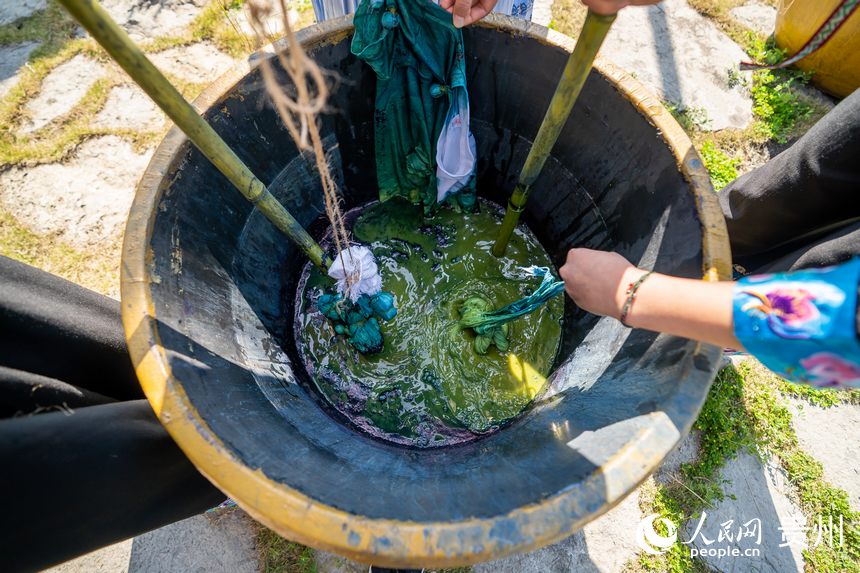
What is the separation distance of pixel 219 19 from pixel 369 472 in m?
→ 2.89

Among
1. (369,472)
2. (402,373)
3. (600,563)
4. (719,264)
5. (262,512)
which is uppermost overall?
(719,264)

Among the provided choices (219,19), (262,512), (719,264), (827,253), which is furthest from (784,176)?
(219,19)

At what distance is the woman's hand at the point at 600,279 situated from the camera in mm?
1051

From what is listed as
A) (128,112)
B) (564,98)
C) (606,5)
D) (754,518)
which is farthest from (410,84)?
(754,518)

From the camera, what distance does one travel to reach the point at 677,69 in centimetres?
262

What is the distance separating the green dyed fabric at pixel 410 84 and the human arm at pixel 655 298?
0.95m

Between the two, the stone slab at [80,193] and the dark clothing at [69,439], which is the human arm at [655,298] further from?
the stone slab at [80,193]

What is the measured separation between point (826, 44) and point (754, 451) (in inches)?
83.9

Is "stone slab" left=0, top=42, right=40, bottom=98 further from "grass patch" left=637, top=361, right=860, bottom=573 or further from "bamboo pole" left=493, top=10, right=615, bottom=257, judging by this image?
"grass patch" left=637, top=361, right=860, bottom=573

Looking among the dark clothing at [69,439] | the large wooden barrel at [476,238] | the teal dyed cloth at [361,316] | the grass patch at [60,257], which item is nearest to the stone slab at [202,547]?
the dark clothing at [69,439]

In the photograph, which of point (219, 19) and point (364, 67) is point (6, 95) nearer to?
point (219, 19)

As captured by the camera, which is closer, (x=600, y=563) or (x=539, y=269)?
(x=600, y=563)

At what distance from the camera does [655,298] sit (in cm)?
95

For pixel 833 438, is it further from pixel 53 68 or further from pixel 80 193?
pixel 53 68
